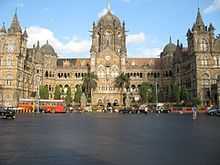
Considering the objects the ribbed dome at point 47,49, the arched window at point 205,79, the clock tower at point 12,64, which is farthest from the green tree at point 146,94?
the ribbed dome at point 47,49

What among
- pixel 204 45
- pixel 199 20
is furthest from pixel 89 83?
pixel 199 20

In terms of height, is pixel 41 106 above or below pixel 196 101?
below

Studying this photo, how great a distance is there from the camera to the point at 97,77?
113m

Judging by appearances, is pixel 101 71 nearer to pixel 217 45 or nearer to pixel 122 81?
pixel 122 81

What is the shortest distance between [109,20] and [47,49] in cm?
2630

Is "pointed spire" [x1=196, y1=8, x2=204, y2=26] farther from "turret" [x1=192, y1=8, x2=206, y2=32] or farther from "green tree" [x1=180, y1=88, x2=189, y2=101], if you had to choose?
"green tree" [x1=180, y1=88, x2=189, y2=101]

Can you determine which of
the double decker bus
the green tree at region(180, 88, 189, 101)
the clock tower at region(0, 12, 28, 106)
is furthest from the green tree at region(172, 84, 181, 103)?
the clock tower at region(0, 12, 28, 106)

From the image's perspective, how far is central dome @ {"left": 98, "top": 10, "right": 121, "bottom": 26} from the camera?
122994 millimetres

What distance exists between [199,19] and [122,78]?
30.2m

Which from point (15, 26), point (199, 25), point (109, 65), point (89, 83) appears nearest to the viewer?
point (199, 25)

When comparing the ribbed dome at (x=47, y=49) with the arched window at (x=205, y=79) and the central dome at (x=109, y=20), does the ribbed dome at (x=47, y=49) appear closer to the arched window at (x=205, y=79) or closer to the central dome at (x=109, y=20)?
the central dome at (x=109, y=20)

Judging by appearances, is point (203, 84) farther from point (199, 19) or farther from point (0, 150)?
point (0, 150)

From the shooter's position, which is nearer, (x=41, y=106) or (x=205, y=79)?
(x=41, y=106)

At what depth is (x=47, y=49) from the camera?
401 ft
